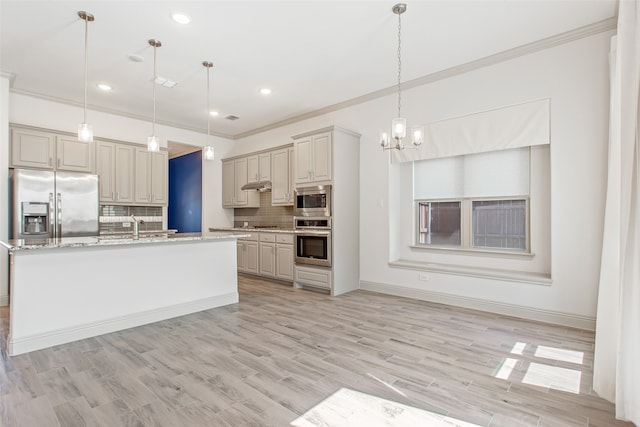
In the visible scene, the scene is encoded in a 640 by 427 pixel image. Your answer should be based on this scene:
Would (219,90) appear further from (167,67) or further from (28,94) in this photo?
(28,94)

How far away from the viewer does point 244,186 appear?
6.78 metres

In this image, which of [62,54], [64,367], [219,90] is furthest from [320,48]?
[64,367]

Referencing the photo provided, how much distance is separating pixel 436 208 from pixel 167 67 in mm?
4113

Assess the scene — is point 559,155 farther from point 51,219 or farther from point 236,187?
point 51,219

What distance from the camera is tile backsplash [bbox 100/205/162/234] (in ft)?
19.0

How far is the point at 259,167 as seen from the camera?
6.55 m

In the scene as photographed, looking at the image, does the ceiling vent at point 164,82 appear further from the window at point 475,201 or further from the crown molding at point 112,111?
the window at point 475,201

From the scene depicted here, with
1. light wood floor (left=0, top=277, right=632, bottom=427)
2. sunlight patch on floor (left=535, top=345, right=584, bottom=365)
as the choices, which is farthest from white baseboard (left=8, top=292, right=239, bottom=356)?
sunlight patch on floor (left=535, top=345, right=584, bottom=365)

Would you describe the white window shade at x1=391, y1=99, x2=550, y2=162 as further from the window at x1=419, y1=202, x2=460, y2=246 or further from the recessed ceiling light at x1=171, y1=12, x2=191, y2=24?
the recessed ceiling light at x1=171, y1=12, x2=191, y2=24

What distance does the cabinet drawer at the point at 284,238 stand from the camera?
5.55 m

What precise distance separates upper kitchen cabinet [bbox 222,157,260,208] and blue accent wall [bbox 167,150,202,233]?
66cm

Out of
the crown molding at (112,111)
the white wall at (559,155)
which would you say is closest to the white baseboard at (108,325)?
the white wall at (559,155)

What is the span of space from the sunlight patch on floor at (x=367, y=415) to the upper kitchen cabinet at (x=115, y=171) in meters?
5.19

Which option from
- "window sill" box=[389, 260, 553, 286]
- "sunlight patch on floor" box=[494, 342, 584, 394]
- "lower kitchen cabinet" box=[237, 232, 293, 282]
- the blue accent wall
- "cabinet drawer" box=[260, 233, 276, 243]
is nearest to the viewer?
"sunlight patch on floor" box=[494, 342, 584, 394]
